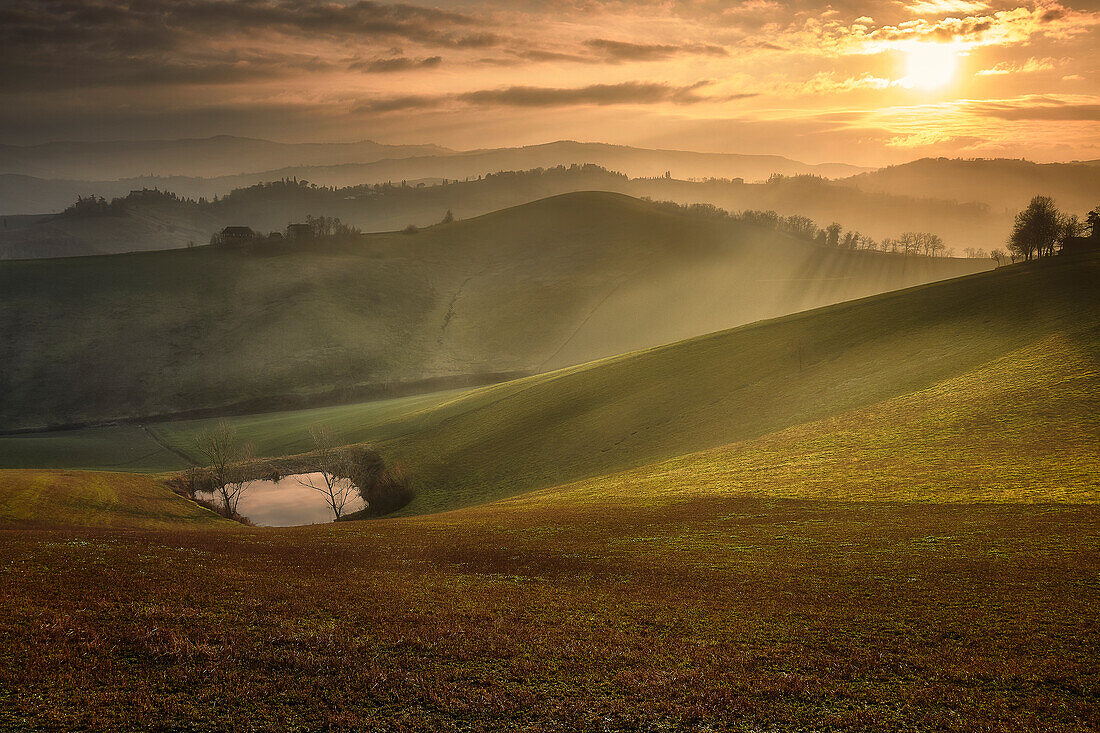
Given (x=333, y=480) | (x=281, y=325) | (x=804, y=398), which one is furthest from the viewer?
(x=281, y=325)

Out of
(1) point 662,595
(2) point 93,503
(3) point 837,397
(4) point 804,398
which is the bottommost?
(2) point 93,503

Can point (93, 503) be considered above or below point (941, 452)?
below

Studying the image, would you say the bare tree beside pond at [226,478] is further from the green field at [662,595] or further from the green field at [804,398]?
the green field at [662,595]

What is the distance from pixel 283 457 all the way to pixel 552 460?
4344 cm

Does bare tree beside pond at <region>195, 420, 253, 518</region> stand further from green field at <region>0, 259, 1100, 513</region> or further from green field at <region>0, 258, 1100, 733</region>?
green field at <region>0, 258, 1100, 733</region>

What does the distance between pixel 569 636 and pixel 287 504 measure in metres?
71.6

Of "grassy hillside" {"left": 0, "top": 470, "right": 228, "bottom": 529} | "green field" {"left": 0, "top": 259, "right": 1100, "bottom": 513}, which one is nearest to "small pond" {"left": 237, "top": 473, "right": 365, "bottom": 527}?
"green field" {"left": 0, "top": 259, "right": 1100, "bottom": 513}

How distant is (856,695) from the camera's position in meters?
14.3

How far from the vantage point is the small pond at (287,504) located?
75875mm

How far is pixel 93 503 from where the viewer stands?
53562 millimetres

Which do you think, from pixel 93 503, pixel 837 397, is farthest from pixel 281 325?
pixel 837 397

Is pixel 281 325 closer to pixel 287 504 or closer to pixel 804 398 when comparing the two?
pixel 287 504

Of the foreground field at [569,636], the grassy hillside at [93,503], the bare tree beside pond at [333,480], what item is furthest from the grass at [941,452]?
the bare tree beside pond at [333,480]

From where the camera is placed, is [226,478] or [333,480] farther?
[333,480]
